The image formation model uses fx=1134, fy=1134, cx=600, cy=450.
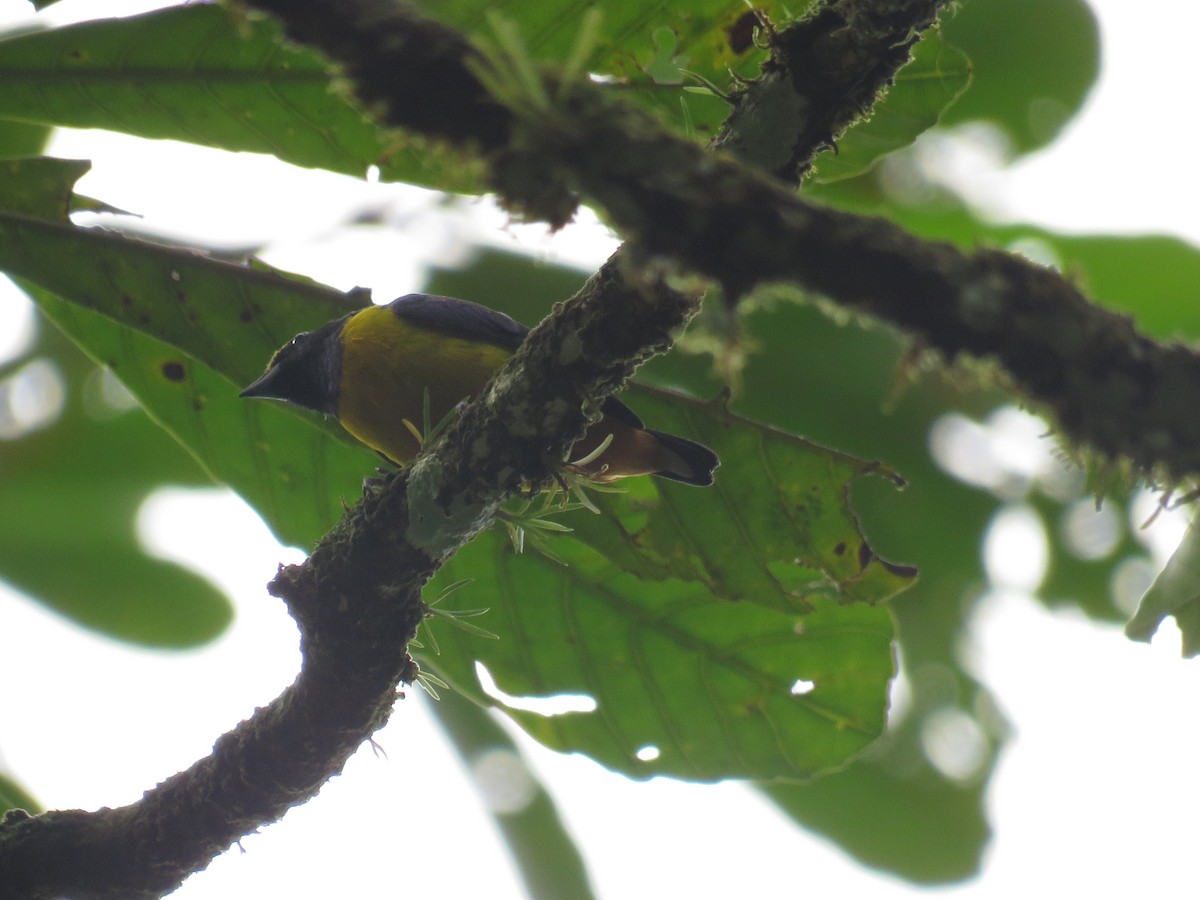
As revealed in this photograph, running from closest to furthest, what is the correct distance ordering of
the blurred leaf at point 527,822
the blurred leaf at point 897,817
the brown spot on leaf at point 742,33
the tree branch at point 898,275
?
the tree branch at point 898,275
the brown spot on leaf at point 742,33
the blurred leaf at point 527,822
the blurred leaf at point 897,817

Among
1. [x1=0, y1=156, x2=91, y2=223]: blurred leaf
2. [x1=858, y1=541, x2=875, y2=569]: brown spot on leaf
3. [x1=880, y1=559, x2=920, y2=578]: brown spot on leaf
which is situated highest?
[x1=0, y1=156, x2=91, y2=223]: blurred leaf

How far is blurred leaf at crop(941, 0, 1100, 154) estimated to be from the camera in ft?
13.0

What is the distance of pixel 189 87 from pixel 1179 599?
2.54m

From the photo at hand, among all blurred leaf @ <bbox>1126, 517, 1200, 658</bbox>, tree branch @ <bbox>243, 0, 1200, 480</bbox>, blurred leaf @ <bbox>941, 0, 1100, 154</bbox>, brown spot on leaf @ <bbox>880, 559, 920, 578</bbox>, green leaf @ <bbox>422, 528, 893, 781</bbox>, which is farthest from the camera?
blurred leaf @ <bbox>941, 0, 1100, 154</bbox>

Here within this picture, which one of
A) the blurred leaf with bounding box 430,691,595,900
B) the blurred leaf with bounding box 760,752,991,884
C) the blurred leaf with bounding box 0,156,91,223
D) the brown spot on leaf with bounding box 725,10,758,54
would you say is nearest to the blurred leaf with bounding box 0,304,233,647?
the blurred leaf with bounding box 430,691,595,900

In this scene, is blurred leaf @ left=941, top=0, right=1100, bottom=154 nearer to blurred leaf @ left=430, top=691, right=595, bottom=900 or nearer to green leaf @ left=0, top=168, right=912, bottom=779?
green leaf @ left=0, top=168, right=912, bottom=779

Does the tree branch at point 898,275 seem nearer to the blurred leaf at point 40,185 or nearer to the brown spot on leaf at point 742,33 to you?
the brown spot on leaf at point 742,33

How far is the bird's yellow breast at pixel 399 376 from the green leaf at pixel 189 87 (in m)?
0.63

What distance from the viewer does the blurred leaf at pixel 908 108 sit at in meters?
2.76

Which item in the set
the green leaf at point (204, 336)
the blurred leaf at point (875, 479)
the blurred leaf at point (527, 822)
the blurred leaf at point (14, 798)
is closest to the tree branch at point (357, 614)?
the blurred leaf at point (14, 798)

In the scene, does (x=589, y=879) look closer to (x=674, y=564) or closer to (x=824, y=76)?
(x=674, y=564)

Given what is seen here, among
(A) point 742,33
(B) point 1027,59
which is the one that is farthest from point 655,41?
(B) point 1027,59

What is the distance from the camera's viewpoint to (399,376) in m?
3.46

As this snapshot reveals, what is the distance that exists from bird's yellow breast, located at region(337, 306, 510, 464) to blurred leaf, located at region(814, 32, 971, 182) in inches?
43.8
